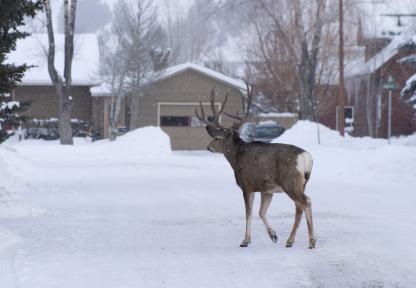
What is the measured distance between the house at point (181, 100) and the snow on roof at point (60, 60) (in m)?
3.30

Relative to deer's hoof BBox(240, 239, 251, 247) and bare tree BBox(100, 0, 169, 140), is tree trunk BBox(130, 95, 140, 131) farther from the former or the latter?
deer's hoof BBox(240, 239, 251, 247)

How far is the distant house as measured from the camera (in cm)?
5622

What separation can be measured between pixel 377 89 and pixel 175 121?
56.5 ft

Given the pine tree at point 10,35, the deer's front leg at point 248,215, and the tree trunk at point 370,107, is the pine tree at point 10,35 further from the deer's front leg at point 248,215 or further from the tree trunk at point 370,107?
the tree trunk at point 370,107

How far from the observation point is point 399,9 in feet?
173

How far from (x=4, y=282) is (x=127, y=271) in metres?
1.32

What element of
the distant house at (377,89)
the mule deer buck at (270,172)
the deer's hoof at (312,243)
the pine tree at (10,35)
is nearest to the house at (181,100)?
the distant house at (377,89)

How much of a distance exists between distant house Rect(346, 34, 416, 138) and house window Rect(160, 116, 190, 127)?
13886 millimetres

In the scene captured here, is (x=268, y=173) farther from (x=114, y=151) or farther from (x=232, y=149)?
(x=114, y=151)

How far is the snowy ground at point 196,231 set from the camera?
28.6 feet

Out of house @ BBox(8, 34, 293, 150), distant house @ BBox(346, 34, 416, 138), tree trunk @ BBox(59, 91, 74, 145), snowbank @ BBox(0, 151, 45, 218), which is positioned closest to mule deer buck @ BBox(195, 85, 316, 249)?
snowbank @ BBox(0, 151, 45, 218)

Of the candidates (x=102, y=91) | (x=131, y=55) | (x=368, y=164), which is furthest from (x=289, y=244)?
(x=131, y=55)

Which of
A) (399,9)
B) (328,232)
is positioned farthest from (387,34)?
(328,232)

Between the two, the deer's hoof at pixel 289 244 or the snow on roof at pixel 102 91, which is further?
the snow on roof at pixel 102 91
